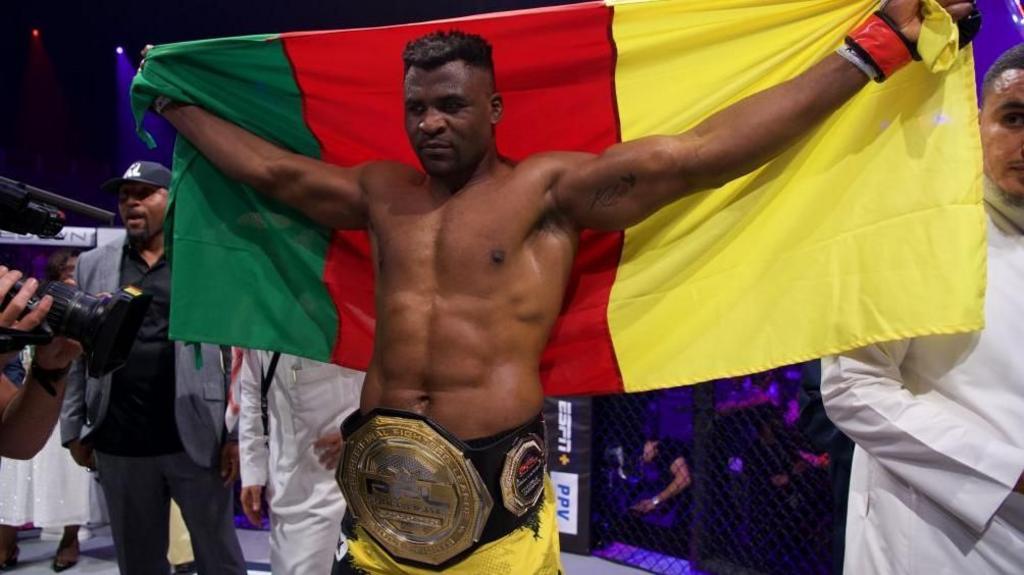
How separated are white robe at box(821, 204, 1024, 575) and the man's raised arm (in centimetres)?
42

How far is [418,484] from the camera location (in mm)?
1503

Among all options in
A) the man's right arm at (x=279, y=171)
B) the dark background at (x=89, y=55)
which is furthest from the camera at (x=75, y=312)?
the dark background at (x=89, y=55)

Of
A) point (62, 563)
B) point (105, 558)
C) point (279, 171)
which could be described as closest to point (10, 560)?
point (62, 563)

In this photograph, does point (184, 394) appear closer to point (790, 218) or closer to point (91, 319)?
point (91, 319)

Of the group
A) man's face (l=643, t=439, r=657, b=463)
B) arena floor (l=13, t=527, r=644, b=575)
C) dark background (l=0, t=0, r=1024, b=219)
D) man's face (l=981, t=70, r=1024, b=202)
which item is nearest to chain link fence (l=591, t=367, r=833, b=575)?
man's face (l=643, t=439, r=657, b=463)

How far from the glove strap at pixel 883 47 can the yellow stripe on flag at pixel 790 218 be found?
3.4 inches

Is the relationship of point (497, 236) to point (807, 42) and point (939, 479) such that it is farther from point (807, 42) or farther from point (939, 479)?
point (939, 479)

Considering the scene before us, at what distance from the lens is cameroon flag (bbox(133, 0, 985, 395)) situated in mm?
1487

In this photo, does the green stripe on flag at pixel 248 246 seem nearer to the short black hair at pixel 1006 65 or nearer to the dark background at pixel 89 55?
the short black hair at pixel 1006 65

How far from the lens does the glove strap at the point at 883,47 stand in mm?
1418

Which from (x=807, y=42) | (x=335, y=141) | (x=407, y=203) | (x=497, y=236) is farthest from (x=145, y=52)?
(x=807, y=42)

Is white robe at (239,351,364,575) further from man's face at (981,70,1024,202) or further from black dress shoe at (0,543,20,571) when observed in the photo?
black dress shoe at (0,543,20,571)

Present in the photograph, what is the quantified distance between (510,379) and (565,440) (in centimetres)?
249

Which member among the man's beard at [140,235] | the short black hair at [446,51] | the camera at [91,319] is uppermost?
the short black hair at [446,51]
